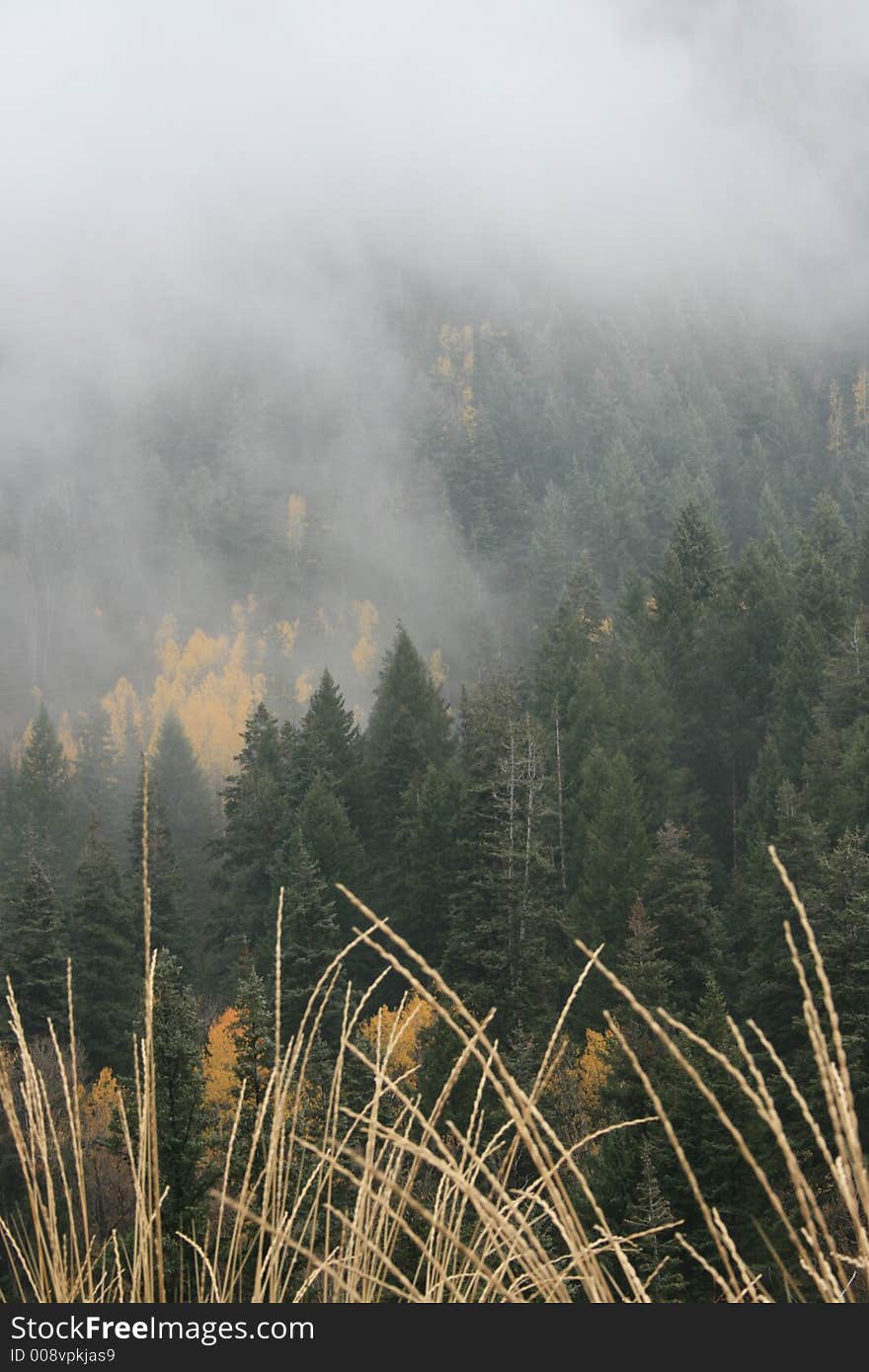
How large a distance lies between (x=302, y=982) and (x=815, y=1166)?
16.6 m

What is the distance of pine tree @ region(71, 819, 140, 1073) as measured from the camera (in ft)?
110

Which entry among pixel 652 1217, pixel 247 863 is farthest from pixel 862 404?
pixel 652 1217

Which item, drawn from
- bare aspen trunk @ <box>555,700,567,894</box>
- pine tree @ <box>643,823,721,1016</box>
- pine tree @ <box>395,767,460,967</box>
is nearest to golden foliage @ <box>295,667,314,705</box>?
bare aspen trunk @ <box>555,700,567,894</box>

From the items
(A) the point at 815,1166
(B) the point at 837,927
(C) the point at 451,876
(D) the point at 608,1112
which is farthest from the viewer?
(C) the point at 451,876

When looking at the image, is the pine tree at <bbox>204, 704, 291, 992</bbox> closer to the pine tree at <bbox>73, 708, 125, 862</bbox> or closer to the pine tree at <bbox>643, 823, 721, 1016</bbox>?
the pine tree at <bbox>643, 823, 721, 1016</bbox>

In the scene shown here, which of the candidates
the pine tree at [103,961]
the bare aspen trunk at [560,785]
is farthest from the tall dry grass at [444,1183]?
the bare aspen trunk at [560,785]

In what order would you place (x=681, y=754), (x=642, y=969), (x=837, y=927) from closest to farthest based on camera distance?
1. (x=837, y=927)
2. (x=642, y=969)
3. (x=681, y=754)

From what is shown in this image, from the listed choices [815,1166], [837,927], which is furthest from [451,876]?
[815,1166]

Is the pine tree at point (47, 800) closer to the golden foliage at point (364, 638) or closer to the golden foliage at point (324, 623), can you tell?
the golden foliage at point (364, 638)

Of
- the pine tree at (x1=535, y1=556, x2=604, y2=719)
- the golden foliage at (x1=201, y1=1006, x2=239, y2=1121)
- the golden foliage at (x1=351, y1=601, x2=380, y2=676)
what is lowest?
the golden foliage at (x1=201, y1=1006, x2=239, y2=1121)

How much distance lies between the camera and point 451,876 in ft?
122

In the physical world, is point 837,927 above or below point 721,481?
below

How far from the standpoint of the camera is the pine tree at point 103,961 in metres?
33.5

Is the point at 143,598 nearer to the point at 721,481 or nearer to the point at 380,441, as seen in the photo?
the point at 380,441
